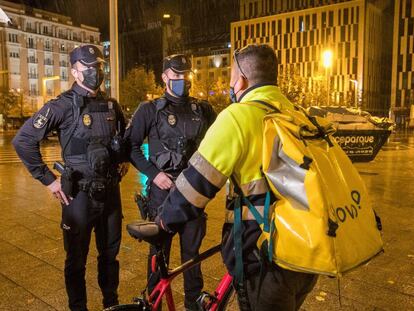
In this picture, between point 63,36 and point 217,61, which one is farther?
point 63,36

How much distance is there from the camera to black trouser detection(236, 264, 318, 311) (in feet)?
6.44

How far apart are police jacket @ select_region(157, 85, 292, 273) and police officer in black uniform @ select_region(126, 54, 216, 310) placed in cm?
138

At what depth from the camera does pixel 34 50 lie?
Result: 87.3 m

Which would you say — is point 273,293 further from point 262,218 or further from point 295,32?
point 295,32

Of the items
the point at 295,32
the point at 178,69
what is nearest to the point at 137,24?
the point at 295,32

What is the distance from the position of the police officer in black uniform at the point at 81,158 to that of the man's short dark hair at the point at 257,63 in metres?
1.52

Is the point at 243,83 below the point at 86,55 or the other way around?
below

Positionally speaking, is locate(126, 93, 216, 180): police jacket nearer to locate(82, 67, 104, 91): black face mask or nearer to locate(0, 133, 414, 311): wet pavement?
locate(82, 67, 104, 91): black face mask

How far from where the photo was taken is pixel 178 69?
3.59m

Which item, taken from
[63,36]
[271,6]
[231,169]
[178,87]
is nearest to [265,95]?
[231,169]

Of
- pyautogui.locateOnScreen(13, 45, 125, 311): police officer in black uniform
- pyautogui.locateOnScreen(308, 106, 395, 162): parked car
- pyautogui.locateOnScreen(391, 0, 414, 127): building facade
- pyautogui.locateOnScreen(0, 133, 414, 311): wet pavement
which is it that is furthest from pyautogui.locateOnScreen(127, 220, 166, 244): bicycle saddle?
pyautogui.locateOnScreen(391, 0, 414, 127): building facade

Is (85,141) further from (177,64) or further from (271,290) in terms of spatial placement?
(271,290)

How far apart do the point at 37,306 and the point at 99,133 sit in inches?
63.7

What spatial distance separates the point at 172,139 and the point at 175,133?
2.2 inches
